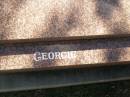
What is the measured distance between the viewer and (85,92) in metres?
4.94

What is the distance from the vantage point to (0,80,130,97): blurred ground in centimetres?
486

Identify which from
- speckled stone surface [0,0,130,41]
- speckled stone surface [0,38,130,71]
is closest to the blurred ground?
speckled stone surface [0,38,130,71]

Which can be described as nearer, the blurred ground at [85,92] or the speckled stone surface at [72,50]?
the speckled stone surface at [72,50]

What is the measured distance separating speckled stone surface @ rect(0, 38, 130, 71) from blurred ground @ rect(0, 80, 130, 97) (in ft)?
3.06

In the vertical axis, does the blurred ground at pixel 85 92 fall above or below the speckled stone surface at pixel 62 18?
below

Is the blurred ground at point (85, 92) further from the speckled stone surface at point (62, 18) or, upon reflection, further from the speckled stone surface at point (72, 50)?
the speckled stone surface at point (62, 18)

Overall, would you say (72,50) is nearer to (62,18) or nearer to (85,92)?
(62,18)

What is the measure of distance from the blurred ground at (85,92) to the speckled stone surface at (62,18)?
1226 mm

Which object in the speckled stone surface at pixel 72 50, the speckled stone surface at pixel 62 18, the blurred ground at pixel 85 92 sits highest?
the speckled stone surface at pixel 62 18

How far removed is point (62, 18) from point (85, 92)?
4.73 feet

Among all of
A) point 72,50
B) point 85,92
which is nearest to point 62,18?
point 72,50

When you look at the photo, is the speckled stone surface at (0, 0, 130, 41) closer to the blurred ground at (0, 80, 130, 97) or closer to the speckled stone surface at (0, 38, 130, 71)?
the speckled stone surface at (0, 38, 130, 71)

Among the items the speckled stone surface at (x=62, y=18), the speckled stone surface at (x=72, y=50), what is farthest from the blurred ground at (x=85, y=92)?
the speckled stone surface at (x=62, y=18)

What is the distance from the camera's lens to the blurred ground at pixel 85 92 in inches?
191
